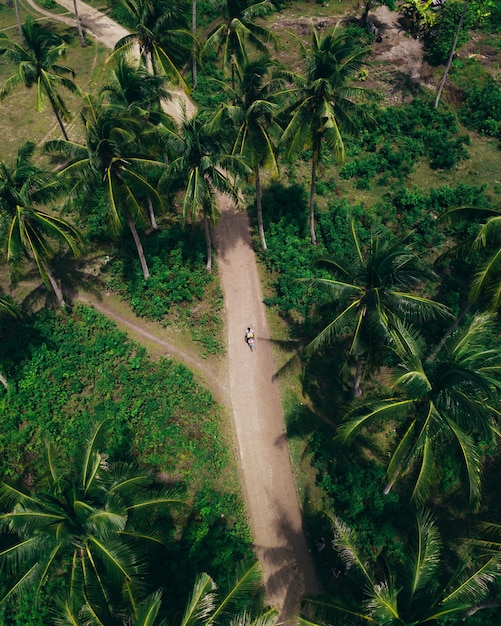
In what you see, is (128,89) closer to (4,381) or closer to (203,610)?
(4,381)

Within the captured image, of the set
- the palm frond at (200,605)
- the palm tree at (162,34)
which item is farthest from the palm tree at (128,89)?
the palm frond at (200,605)

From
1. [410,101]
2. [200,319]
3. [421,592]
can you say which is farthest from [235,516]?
[410,101]

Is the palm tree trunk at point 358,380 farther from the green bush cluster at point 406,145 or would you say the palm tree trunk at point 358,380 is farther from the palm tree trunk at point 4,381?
the palm tree trunk at point 4,381

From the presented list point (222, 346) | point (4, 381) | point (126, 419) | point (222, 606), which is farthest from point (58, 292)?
point (222, 606)

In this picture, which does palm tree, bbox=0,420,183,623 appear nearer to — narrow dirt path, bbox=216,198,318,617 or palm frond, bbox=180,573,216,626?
palm frond, bbox=180,573,216,626

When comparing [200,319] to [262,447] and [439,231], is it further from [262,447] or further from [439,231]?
[439,231]

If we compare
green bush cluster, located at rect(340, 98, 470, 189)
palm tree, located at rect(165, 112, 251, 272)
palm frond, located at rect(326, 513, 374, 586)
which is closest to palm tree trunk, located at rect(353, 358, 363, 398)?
palm frond, located at rect(326, 513, 374, 586)
